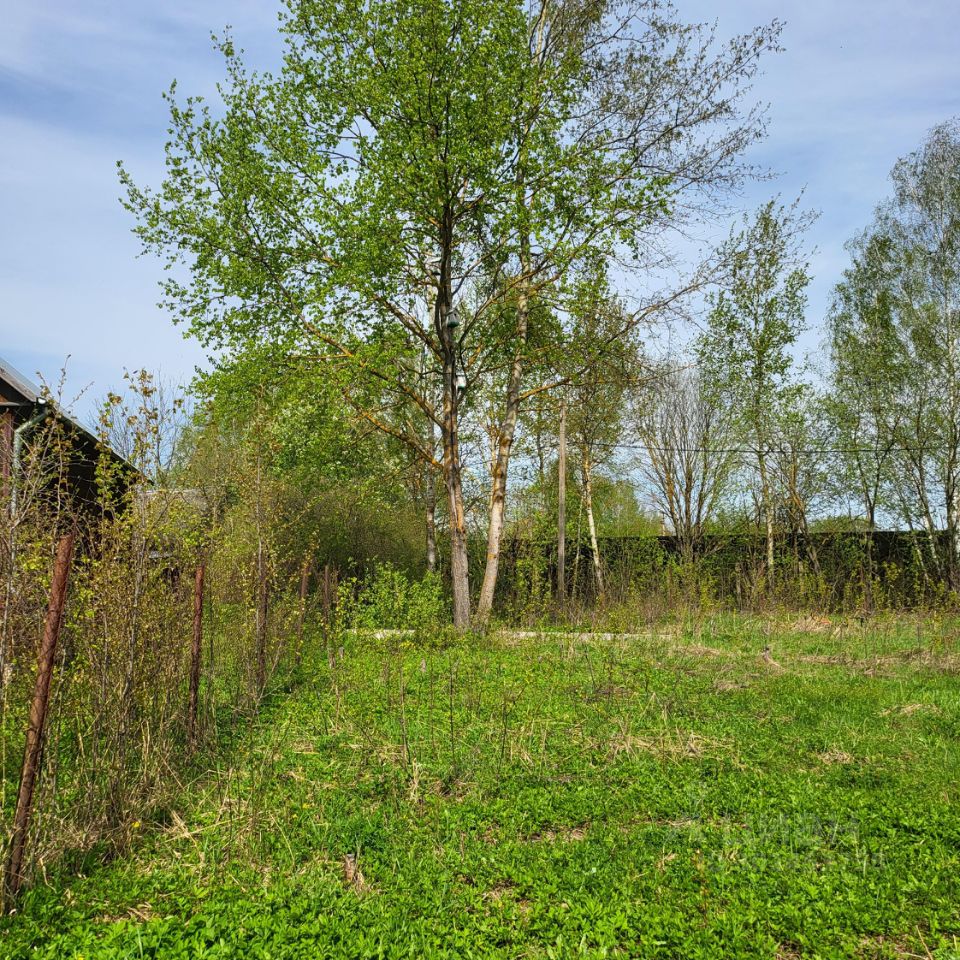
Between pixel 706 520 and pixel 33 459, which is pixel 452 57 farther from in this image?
pixel 706 520

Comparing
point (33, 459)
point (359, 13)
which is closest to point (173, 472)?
point (33, 459)

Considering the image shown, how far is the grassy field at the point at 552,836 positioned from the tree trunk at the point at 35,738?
0.21 metres

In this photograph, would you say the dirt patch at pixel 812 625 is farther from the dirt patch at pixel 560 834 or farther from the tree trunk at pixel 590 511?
the dirt patch at pixel 560 834

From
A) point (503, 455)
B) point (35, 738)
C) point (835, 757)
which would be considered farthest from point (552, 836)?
point (503, 455)

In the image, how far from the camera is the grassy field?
3.52m

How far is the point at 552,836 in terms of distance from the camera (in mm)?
4652

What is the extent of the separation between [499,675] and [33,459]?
5.40 metres

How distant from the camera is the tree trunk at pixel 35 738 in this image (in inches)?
147

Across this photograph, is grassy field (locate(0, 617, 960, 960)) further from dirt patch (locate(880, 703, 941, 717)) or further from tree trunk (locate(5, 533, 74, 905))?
tree trunk (locate(5, 533, 74, 905))

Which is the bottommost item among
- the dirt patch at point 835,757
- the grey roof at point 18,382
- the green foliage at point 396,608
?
the dirt patch at point 835,757

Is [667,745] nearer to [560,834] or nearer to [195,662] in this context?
[560,834]

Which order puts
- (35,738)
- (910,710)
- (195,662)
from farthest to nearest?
(910,710)
(195,662)
(35,738)

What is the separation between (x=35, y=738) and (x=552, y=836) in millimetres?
2998

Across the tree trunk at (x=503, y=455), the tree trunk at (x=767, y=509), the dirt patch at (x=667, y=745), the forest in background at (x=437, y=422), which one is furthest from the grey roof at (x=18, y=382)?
the tree trunk at (x=767, y=509)
